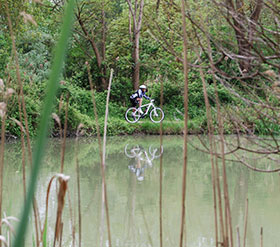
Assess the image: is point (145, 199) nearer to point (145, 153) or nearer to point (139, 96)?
point (145, 153)

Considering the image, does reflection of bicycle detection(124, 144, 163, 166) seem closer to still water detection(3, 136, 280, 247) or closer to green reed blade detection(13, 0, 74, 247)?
still water detection(3, 136, 280, 247)

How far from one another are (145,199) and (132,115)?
6333 mm

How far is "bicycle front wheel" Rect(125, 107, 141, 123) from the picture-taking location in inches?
394

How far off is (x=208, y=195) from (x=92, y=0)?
8.20 metres

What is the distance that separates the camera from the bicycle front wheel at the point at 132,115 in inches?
394

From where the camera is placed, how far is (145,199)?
12.7 ft

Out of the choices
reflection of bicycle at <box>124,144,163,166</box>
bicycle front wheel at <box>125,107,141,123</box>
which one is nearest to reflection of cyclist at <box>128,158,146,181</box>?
reflection of bicycle at <box>124,144,163,166</box>

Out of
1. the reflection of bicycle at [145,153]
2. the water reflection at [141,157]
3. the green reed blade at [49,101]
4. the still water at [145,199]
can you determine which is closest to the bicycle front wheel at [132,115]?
the water reflection at [141,157]

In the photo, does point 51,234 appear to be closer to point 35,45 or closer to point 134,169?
point 134,169

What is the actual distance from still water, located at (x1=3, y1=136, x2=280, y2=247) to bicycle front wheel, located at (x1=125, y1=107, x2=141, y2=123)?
3132mm

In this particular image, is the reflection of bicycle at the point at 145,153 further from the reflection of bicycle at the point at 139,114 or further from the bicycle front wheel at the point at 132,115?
the bicycle front wheel at the point at 132,115

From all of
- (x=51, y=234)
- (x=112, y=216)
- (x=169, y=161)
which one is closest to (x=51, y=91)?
(x=51, y=234)

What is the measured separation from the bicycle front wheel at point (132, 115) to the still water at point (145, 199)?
3132 millimetres

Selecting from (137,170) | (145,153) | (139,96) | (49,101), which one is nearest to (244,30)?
(49,101)
